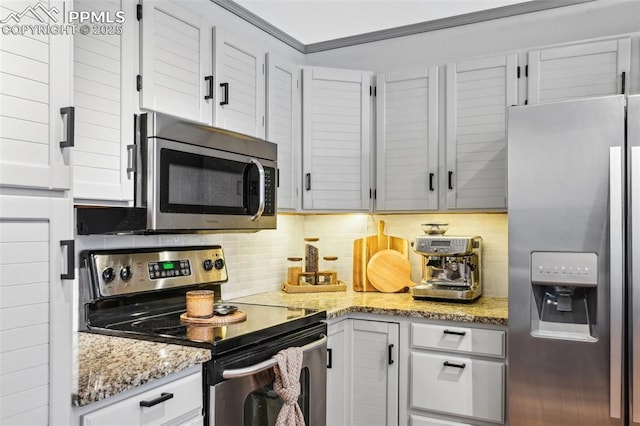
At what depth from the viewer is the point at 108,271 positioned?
6.82ft

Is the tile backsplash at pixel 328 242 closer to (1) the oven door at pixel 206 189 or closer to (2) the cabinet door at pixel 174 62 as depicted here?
(1) the oven door at pixel 206 189

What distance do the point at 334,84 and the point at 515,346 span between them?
5.63 feet

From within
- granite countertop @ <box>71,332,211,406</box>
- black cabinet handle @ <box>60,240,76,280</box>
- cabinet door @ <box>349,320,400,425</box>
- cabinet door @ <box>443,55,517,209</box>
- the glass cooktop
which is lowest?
cabinet door @ <box>349,320,400,425</box>

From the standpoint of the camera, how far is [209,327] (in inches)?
78.0

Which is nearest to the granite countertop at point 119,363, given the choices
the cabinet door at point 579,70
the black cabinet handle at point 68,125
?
the black cabinet handle at point 68,125

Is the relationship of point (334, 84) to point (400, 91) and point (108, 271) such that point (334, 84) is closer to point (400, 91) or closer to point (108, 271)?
point (400, 91)

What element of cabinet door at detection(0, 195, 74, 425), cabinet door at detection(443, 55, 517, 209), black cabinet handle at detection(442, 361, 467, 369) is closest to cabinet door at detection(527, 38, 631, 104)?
cabinet door at detection(443, 55, 517, 209)

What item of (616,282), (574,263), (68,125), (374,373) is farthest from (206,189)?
(616,282)

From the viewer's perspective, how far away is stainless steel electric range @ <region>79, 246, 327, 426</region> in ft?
5.80

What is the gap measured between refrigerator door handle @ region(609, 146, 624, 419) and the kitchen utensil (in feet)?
4.20

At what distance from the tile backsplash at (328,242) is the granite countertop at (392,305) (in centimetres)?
10

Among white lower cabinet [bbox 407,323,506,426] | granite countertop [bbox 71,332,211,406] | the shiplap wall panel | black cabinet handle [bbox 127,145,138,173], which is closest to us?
the shiplap wall panel

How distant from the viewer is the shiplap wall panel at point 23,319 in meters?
1.10

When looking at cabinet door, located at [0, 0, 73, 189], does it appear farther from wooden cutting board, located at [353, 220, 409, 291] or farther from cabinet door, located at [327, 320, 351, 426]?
wooden cutting board, located at [353, 220, 409, 291]
